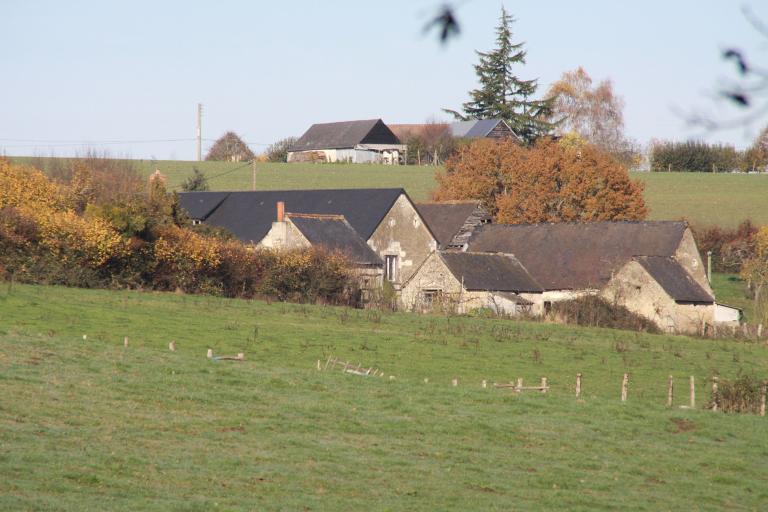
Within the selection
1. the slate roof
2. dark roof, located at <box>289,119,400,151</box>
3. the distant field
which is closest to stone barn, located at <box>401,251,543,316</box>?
the distant field

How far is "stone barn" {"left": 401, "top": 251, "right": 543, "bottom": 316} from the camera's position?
155 feet

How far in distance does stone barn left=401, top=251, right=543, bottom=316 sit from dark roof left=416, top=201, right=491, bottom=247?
9.18 meters

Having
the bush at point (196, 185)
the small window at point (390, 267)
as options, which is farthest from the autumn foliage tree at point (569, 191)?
the bush at point (196, 185)

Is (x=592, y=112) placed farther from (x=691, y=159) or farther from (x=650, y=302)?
(x=650, y=302)

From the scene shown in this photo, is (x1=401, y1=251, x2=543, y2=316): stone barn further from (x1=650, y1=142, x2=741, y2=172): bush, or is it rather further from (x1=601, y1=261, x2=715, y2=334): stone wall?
(x1=650, y1=142, x2=741, y2=172): bush

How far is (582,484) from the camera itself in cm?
1600

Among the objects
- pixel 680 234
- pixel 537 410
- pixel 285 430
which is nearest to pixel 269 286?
pixel 680 234

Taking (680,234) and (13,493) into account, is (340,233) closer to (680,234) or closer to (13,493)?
(680,234)

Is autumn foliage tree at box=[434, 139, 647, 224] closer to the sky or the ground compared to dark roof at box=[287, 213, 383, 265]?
closer to the sky

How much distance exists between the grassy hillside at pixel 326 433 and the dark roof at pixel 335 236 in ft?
66.9

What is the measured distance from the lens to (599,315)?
149 ft

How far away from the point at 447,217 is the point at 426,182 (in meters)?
33.2

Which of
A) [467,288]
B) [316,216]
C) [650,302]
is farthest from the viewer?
[316,216]

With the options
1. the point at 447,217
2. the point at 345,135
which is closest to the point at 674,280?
the point at 447,217
